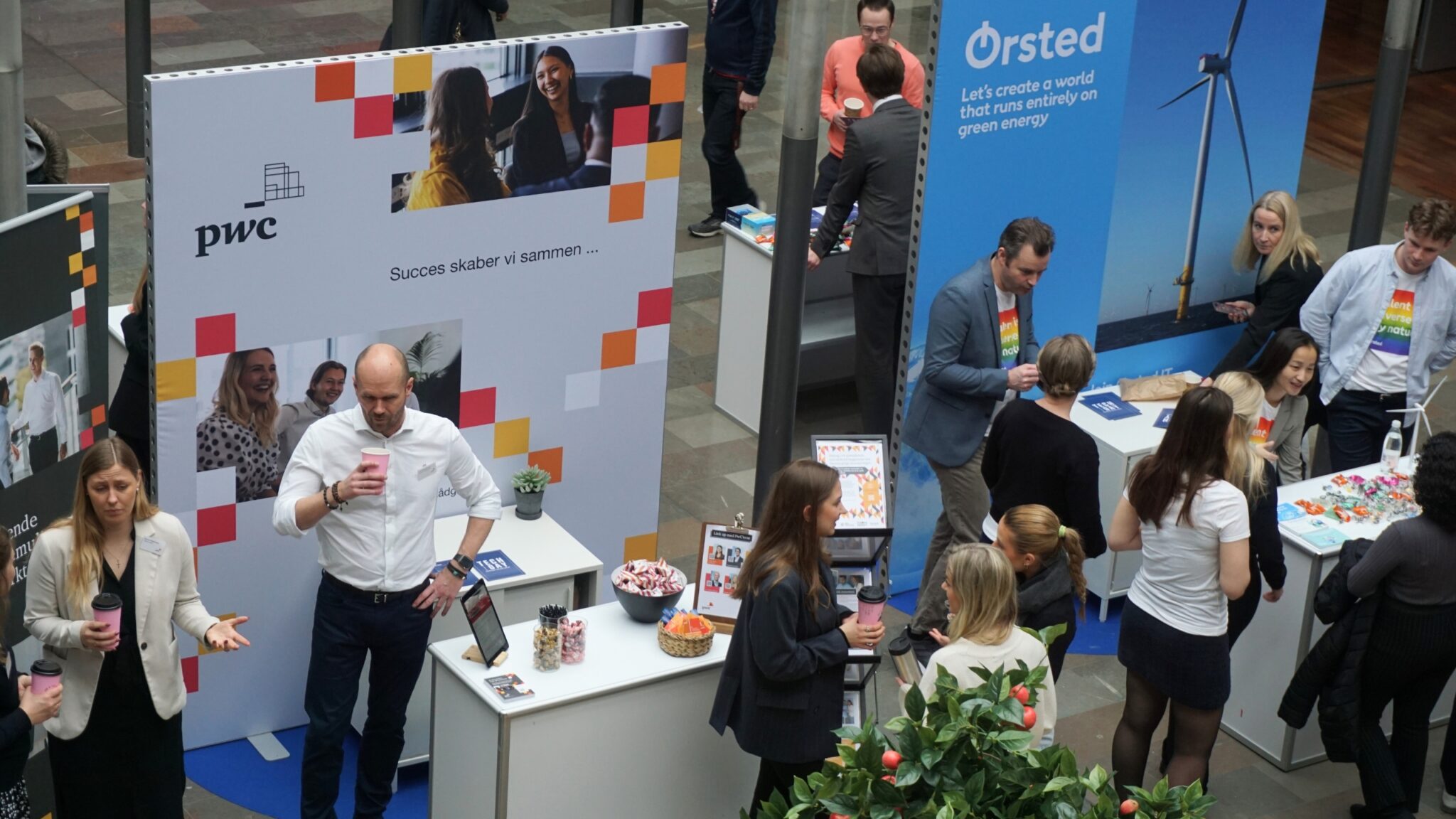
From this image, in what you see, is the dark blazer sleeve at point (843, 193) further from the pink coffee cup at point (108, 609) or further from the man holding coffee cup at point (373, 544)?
the pink coffee cup at point (108, 609)

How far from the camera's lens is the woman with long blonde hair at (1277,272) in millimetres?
6941

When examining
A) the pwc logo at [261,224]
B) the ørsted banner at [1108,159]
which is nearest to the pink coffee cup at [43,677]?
the pwc logo at [261,224]

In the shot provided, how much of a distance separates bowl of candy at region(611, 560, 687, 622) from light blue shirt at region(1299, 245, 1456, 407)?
302 cm

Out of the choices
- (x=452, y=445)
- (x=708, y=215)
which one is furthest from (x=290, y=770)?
(x=708, y=215)

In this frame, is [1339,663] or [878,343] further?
[878,343]

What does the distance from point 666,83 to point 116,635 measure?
8.62ft

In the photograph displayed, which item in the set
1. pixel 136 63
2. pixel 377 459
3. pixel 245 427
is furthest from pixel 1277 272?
pixel 136 63

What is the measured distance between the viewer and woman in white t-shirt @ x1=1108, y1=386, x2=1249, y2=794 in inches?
188

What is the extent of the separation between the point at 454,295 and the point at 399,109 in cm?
64

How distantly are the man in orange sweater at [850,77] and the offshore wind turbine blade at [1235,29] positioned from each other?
1.33 meters

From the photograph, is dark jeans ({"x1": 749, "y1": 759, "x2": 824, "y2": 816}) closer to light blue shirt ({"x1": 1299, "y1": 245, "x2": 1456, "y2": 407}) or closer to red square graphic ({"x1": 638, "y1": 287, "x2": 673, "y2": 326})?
red square graphic ({"x1": 638, "y1": 287, "x2": 673, "y2": 326})

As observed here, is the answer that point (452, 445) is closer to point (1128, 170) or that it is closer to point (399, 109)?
point (399, 109)

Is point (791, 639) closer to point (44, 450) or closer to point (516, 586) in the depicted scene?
point (516, 586)

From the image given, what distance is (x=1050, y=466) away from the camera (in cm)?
518
